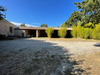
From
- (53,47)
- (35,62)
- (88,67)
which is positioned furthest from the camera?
(53,47)

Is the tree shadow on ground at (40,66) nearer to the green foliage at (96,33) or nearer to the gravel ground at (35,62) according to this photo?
the gravel ground at (35,62)

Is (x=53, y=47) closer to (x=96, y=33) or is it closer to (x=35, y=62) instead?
(x=35, y=62)

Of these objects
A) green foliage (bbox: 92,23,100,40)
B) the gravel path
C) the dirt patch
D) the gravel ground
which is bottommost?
the dirt patch

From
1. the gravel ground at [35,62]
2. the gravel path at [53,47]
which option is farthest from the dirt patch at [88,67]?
the gravel path at [53,47]

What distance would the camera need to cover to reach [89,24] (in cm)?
1262

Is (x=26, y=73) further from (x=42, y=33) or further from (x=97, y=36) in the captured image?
(x=42, y=33)

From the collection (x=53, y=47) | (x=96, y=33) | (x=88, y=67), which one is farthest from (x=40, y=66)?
(x=96, y=33)

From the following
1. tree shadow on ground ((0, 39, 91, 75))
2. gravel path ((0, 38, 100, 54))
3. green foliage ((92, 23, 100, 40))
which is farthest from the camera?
green foliage ((92, 23, 100, 40))

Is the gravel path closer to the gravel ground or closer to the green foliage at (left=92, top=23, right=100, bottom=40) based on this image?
the gravel ground

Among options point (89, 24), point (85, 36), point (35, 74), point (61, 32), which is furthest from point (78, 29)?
point (35, 74)

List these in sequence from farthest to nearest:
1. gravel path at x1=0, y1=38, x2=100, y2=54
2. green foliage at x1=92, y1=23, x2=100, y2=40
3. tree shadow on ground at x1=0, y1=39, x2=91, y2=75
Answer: green foliage at x1=92, y1=23, x2=100, y2=40, gravel path at x1=0, y1=38, x2=100, y2=54, tree shadow on ground at x1=0, y1=39, x2=91, y2=75

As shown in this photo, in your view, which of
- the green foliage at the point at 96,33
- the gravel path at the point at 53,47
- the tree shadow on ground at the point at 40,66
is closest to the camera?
the tree shadow on ground at the point at 40,66

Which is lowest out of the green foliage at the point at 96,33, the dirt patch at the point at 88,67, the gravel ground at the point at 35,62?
the dirt patch at the point at 88,67

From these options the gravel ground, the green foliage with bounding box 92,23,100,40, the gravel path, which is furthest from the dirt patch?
the green foliage with bounding box 92,23,100,40
